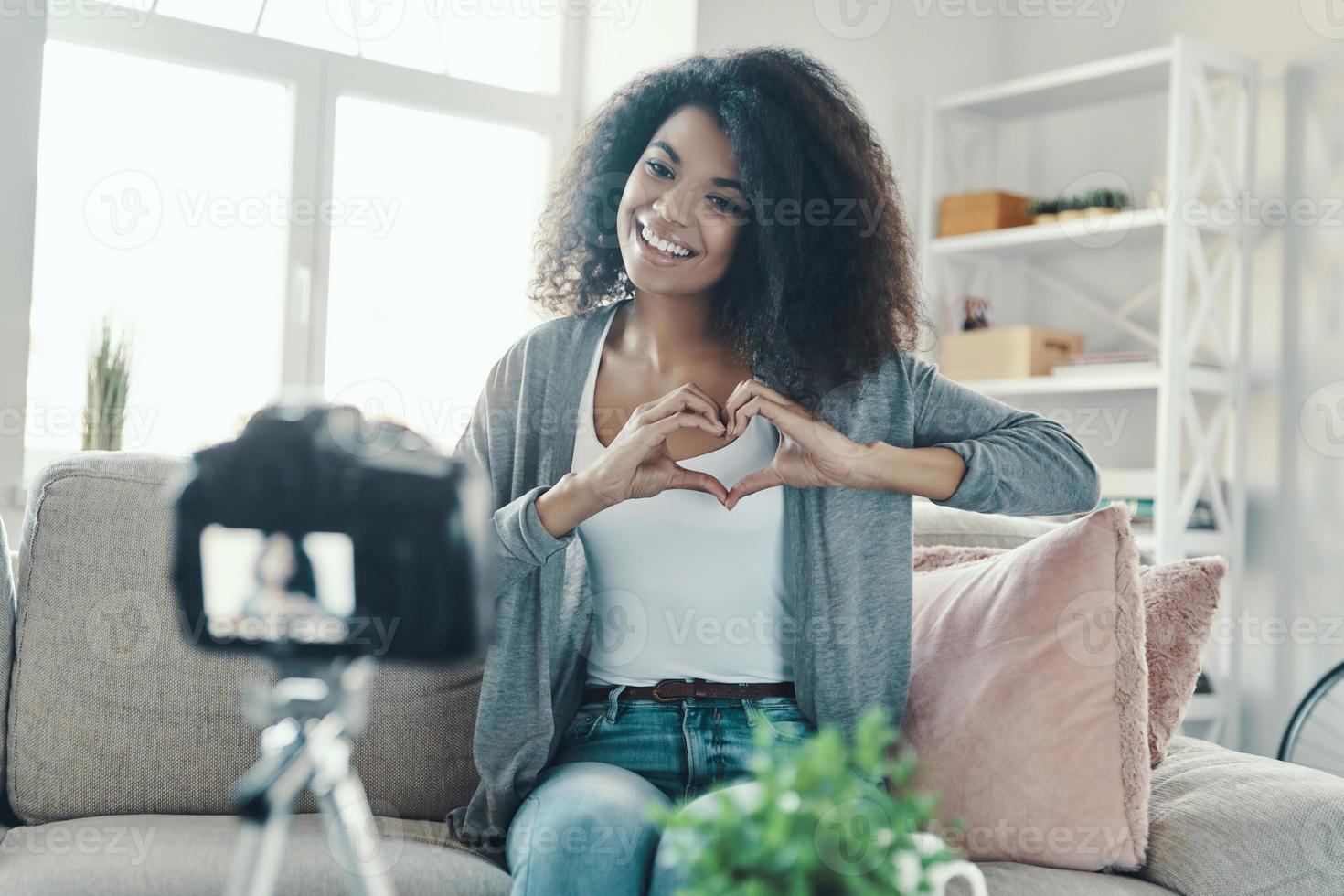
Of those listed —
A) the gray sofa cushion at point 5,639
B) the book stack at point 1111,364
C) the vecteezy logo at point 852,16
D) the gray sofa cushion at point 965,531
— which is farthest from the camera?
the vecteezy logo at point 852,16

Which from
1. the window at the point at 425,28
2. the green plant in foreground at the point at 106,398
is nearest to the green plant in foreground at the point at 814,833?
the green plant in foreground at the point at 106,398

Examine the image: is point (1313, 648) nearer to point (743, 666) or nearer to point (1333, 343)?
point (1333, 343)

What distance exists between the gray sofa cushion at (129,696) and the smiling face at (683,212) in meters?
0.56

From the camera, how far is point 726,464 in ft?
4.76

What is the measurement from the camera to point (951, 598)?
152 centimetres

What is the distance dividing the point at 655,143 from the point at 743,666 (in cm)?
60

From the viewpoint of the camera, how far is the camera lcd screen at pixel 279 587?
528mm

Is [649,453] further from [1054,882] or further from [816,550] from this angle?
[1054,882]

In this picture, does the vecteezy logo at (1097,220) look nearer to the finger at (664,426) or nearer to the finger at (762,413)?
the finger at (762,413)

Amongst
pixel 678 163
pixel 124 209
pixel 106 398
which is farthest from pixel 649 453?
pixel 124 209

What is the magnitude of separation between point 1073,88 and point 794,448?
247 centimetres

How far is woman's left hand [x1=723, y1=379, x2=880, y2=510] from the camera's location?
1313 mm

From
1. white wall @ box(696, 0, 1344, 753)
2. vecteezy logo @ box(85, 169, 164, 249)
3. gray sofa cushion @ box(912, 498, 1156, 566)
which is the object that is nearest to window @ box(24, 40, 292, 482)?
vecteezy logo @ box(85, 169, 164, 249)

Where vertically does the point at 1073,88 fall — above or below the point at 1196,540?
above
